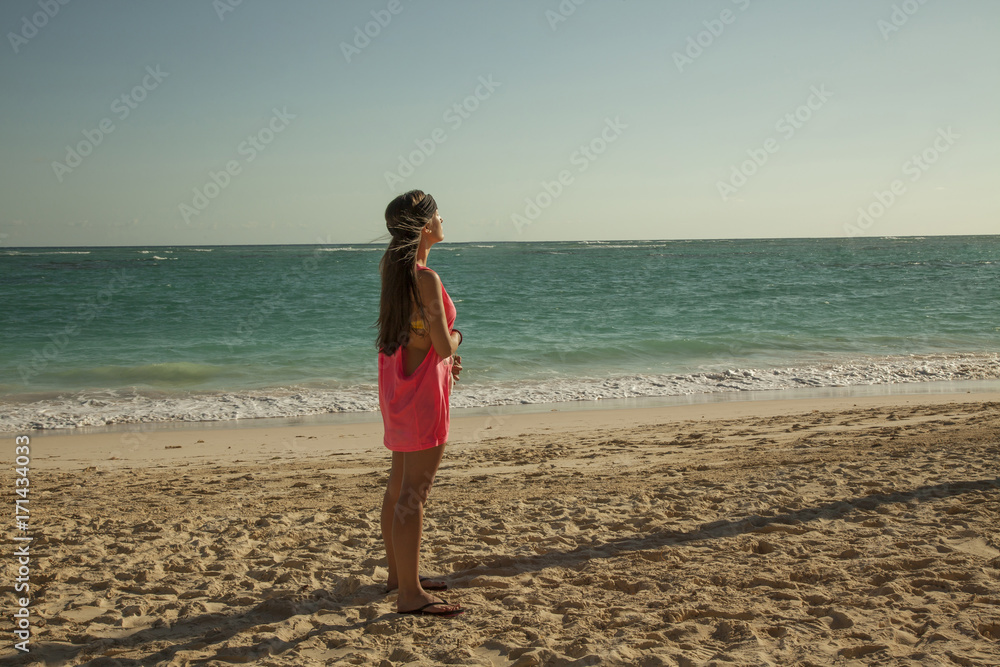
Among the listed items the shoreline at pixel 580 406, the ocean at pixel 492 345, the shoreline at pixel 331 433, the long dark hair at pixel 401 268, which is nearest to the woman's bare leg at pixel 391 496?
the long dark hair at pixel 401 268

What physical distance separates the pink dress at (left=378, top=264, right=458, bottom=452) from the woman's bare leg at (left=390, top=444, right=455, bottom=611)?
7cm

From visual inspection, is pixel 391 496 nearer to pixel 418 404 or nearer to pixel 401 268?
pixel 418 404

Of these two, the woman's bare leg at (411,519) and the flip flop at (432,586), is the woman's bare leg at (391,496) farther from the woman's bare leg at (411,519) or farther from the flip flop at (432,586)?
the flip flop at (432,586)

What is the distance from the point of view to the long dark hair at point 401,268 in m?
2.66

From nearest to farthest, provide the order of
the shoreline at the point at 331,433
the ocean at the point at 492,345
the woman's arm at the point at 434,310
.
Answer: the woman's arm at the point at 434,310
the shoreline at the point at 331,433
the ocean at the point at 492,345

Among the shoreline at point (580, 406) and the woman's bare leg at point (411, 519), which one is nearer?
the woman's bare leg at point (411, 519)

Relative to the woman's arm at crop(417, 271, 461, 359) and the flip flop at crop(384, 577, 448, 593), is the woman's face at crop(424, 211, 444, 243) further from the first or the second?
the flip flop at crop(384, 577, 448, 593)

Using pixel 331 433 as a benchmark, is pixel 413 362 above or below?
above

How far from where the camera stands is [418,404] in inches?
108

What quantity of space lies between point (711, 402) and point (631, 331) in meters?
7.37

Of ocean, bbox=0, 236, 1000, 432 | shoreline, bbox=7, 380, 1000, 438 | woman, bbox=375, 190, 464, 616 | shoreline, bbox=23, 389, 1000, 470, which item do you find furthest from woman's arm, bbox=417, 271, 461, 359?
ocean, bbox=0, 236, 1000, 432

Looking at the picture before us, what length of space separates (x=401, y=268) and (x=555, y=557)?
192cm

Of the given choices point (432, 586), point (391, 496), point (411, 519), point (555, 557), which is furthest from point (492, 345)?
point (411, 519)

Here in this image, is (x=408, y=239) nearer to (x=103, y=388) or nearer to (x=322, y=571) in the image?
(x=322, y=571)
